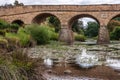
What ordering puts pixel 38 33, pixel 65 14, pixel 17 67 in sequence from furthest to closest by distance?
pixel 65 14 < pixel 38 33 < pixel 17 67

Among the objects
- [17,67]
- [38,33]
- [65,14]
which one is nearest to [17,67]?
[17,67]

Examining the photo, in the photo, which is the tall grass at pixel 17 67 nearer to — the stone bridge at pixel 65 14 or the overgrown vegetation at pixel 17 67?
the overgrown vegetation at pixel 17 67

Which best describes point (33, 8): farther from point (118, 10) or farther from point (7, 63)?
point (7, 63)

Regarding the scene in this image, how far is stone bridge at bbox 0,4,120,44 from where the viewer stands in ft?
157

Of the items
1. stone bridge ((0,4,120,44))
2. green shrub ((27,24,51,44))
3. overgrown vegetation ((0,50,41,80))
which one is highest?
stone bridge ((0,4,120,44))

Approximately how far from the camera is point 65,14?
1969 inches

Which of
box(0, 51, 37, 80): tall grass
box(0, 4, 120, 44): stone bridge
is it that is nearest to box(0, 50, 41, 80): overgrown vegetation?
box(0, 51, 37, 80): tall grass

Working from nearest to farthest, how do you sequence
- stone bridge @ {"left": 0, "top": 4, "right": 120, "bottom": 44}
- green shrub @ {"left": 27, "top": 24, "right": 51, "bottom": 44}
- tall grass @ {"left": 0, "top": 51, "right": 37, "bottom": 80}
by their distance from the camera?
tall grass @ {"left": 0, "top": 51, "right": 37, "bottom": 80} < green shrub @ {"left": 27, "top": 24, "right": 51, "bottom": 44} < stone bridge @ {"left": 0, "top": 4, "right": 120, "bottom": 44}

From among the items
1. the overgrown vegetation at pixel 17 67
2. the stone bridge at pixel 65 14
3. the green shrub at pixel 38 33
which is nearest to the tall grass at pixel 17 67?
the overgrown vegetation at pixel 17 67

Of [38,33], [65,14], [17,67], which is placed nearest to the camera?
[17,67]

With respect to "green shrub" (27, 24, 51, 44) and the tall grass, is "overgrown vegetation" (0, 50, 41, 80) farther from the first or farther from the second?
"green shrub" (27, 24, 51, 44)

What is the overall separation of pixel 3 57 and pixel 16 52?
3.03 ft

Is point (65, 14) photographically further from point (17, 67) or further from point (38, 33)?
point (17, 67)

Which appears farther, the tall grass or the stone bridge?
the stone bridge
